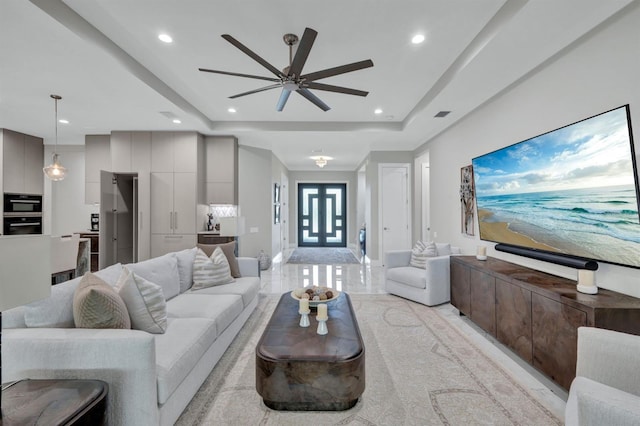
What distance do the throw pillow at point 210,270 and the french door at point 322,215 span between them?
7063 mm

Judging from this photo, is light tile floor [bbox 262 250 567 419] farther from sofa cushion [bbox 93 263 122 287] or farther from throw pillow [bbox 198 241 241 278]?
sofa cushion [bbox 93 263 122 287]

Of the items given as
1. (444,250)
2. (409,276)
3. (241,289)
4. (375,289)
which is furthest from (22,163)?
(444,250)

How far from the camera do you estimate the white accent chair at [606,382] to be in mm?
1098

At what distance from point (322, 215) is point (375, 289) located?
19.0 feet

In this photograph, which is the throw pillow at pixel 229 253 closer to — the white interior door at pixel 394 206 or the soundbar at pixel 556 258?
the soundbar at pixel 556 258

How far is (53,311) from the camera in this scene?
166cm

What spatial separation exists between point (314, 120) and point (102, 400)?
4780 millimetres

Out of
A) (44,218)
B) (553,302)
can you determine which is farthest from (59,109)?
(553,302)

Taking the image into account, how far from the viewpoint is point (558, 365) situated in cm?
205

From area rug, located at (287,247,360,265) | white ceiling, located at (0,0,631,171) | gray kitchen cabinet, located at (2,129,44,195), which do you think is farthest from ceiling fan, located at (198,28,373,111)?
gray kitchen cabinet, located at (2,129,44,195)

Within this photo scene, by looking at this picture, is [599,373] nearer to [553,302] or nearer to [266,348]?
[553,302]

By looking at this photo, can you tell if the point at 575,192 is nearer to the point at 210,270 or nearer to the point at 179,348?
the point at 179,348

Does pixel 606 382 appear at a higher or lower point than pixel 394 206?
lower

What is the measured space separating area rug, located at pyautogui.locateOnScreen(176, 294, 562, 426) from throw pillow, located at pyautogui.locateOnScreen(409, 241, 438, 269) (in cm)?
135
